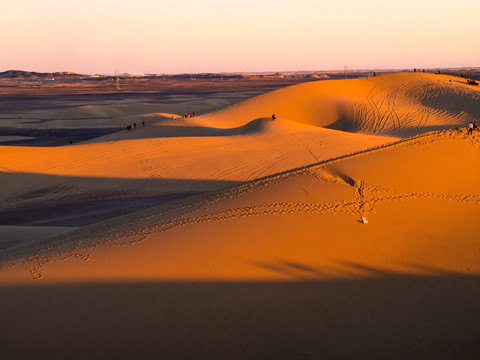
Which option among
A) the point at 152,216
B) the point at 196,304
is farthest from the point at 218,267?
the point at 152,216

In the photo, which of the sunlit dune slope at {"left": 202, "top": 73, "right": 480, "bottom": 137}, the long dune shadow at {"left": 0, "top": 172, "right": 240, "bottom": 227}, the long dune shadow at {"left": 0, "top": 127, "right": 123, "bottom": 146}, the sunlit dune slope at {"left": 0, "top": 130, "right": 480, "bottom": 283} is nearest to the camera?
the sunlit dune slope at {"left": 0, "top": 130, "right": 480, "bottom": 283}

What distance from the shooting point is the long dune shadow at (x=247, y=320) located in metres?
5.44

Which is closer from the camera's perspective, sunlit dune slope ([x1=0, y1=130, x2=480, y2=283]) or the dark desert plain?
the dark desert plain

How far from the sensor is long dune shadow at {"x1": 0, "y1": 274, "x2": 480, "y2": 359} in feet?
17.9

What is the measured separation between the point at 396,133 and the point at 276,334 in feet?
90.4

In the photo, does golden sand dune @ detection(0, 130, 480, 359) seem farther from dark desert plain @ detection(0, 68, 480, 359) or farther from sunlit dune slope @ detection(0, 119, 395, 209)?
sunlit dune slope @ detection(0, 119, 395, 209)

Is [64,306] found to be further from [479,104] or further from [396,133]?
[479,104]

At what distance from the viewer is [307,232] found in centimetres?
761

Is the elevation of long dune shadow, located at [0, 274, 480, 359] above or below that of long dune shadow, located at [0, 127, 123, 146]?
above

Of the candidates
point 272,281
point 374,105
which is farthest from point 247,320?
point 374,105

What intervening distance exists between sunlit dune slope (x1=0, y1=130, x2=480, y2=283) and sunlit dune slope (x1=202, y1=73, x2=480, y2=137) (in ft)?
73.8

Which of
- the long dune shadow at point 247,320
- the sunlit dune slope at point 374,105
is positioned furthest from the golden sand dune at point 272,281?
the sunlit dune slope at point 374,105

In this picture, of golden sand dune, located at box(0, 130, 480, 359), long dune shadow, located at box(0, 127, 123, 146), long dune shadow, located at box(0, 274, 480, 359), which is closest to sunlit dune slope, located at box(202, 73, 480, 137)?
long dune shadow, located at box(0, 127, 123, 146)

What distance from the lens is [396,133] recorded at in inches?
1227
